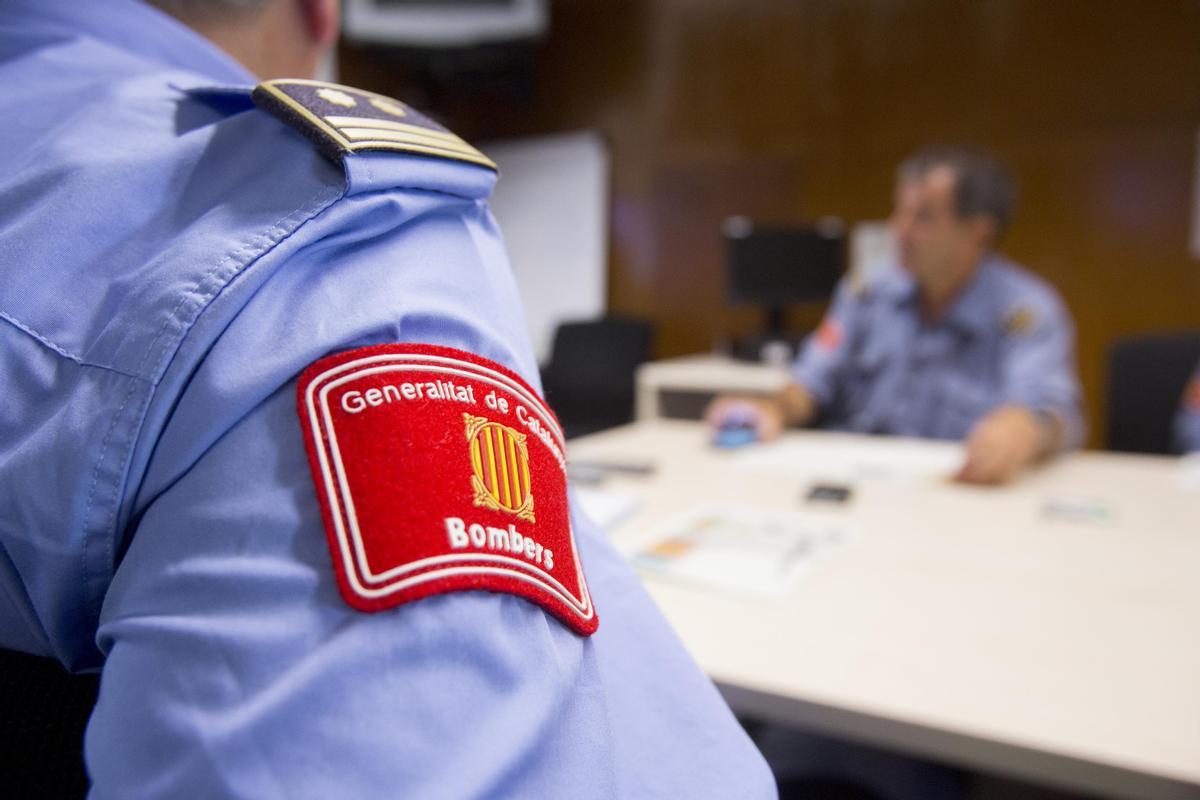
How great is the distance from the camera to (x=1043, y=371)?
1744 millimetres

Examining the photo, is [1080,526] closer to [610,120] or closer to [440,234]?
[440,234]

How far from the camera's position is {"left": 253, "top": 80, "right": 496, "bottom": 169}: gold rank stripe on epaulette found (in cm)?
36

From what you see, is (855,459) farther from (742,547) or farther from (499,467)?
(499,467)

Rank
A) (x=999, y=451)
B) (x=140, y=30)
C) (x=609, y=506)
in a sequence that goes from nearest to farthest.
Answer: (x=140, y=30) → (x=609, y=506) → (x=999, y=451)

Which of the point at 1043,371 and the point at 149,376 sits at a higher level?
the point at 149,376

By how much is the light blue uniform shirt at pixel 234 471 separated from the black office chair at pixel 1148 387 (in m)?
1.95

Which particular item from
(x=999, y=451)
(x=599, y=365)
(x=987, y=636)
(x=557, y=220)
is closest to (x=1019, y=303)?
(x=999, y=451)

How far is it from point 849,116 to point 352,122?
3514mm

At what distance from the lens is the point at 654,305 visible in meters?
4.05

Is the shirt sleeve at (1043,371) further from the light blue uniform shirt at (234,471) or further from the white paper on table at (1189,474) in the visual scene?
the light blue uniform shirt at (234,471)

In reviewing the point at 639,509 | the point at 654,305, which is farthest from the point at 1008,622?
the point at 654,305

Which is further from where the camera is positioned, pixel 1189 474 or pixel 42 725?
pixel 1189 474

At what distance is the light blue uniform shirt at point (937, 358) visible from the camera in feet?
5.92

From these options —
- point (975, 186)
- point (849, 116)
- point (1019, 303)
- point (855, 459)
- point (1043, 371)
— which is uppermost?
point (849, 116)
